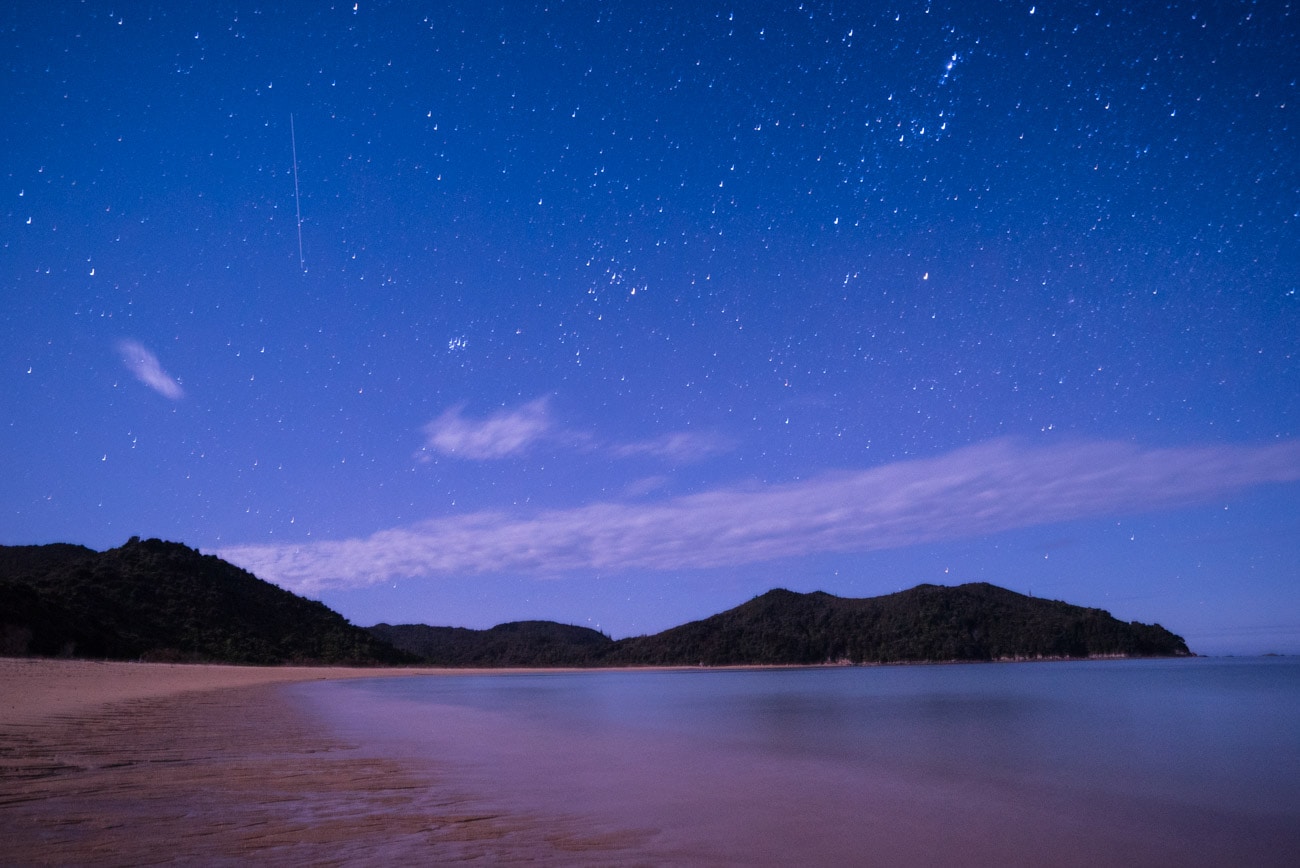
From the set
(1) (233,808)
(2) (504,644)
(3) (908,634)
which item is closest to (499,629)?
(2) (504,644)

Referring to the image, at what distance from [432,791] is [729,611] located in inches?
6138

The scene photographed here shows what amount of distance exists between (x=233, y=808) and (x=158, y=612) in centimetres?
6826

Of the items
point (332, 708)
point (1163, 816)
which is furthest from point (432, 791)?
point (332, 708)

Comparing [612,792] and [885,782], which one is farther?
[885,782]

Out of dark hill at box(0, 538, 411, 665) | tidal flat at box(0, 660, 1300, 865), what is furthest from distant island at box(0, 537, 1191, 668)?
tidal flat at box(0, 660, 1300, 865)

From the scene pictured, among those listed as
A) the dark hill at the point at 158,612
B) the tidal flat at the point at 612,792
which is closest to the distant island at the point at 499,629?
the dark hill at the point at 158,612

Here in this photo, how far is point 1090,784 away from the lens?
31.9 feet

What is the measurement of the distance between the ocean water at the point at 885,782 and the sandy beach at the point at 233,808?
1.71ft

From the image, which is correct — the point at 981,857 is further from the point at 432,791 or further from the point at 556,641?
the point at 556,641

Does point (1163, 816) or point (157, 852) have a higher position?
→ point (157, 852)

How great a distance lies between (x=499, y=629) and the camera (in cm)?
15900

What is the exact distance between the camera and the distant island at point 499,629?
5812cm

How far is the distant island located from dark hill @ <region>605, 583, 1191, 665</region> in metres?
0.26

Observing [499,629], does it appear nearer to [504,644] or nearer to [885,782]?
[504,644]
